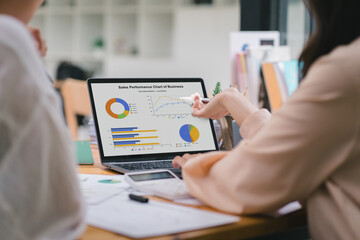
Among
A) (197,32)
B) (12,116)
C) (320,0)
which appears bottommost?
(197,32)

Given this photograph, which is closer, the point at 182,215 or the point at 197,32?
the point at 182,215

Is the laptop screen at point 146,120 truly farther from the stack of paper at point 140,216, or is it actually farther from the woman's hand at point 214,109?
the stack of paper at point 140,216

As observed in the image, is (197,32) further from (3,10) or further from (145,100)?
(3,10)

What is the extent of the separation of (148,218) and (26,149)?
293 millimetres

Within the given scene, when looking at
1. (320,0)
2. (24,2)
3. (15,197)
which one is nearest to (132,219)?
(15,197)

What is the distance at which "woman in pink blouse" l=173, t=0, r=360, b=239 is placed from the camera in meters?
0.85

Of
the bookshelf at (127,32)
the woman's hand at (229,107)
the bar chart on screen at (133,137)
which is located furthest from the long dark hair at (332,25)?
the bookshelf at (127,32)

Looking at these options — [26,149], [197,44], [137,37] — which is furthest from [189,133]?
[137,37]

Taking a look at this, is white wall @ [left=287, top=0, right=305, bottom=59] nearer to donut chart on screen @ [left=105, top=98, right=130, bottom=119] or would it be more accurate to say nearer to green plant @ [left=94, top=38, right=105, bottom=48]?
donut chart on screen @ [left=105, top=98, right=130, bottom=119]

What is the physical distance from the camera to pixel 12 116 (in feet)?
2.30

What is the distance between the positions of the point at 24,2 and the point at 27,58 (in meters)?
0.17

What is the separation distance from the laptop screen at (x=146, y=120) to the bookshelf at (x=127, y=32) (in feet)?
12.2

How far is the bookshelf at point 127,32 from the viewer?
5496mm

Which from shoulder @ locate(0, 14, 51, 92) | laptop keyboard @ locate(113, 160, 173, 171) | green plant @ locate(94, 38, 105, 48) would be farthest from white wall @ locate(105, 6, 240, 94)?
shoulder @ locate(0, 14, 51, 92)
